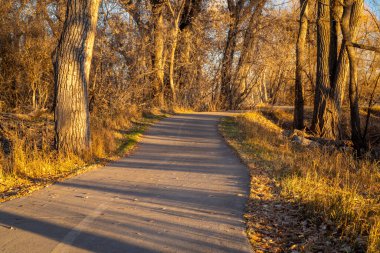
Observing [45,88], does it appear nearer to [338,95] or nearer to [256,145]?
[256,145]

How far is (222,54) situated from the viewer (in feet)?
109

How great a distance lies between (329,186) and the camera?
7.91 metres

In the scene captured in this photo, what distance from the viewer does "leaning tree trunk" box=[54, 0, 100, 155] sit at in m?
10.5

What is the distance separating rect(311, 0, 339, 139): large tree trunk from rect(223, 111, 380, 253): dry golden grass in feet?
13.7

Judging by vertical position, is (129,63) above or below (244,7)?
below

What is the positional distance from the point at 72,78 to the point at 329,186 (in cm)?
629

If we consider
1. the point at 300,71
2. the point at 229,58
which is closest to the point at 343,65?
the point at 300,71

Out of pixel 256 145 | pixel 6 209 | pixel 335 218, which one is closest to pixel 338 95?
pixel 256 145

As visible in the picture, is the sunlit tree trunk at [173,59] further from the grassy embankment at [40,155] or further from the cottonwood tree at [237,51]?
the grassy embankment at [40,155]

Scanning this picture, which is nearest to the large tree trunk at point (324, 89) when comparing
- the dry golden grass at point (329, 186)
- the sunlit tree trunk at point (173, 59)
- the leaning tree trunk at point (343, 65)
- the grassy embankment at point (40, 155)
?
the leaning tree trunk at point (343, 65)

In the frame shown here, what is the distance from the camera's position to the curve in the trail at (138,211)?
521 centimetres

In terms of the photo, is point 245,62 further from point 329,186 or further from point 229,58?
point 329,186

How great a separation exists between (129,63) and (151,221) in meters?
18.5

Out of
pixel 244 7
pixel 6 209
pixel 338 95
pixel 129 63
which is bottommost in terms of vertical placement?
pixel 6 209
